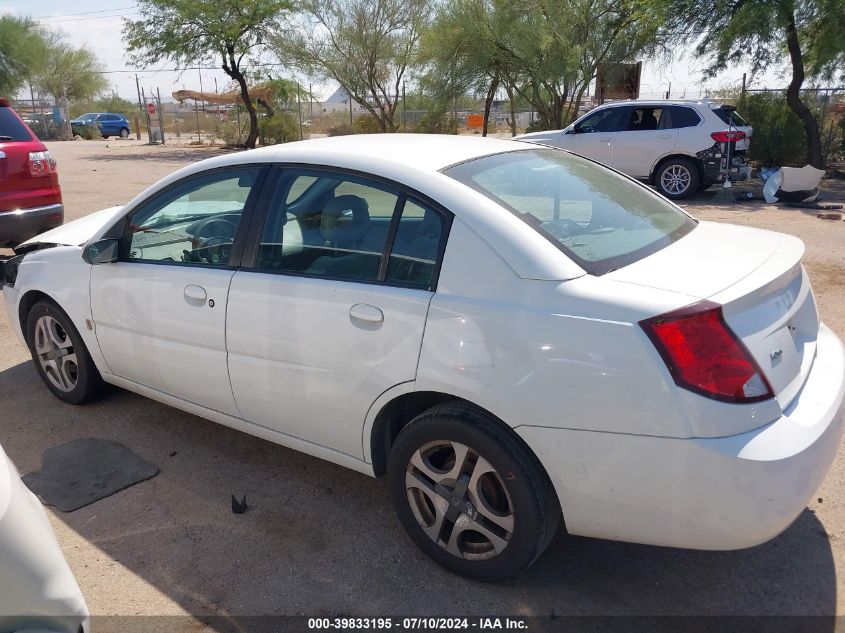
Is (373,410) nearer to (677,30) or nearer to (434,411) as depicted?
(434,411)

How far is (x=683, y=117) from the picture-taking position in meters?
12.8

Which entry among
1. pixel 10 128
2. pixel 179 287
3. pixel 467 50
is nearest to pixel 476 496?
pixel 179 287

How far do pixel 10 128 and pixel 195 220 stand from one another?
4.99m

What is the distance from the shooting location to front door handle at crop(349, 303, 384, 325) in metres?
2.80

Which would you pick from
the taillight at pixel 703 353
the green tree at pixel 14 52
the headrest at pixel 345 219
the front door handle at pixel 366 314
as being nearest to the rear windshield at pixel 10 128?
the headrest at pixel 345 219

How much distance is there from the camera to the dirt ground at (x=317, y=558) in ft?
8.97

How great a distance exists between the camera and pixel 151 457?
391cm

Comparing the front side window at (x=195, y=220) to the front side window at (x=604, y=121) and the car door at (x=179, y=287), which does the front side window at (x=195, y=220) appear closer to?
the car door at (x=179, y=287)

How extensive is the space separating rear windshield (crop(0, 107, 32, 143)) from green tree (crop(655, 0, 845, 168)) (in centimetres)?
1256

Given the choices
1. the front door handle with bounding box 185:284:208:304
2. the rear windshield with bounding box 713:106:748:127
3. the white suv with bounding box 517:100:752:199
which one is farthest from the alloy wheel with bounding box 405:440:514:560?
the rear windshield with bounding box 713:106:748:127

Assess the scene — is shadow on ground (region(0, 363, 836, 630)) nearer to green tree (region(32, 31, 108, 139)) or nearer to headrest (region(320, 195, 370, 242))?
headrest (region(320, 195, 370, 242))

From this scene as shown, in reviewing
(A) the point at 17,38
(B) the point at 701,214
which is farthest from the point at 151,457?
(A) the point at 17,38

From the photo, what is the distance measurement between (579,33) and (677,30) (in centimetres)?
463

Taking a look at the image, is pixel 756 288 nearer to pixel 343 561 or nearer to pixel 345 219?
pixel 345 219
